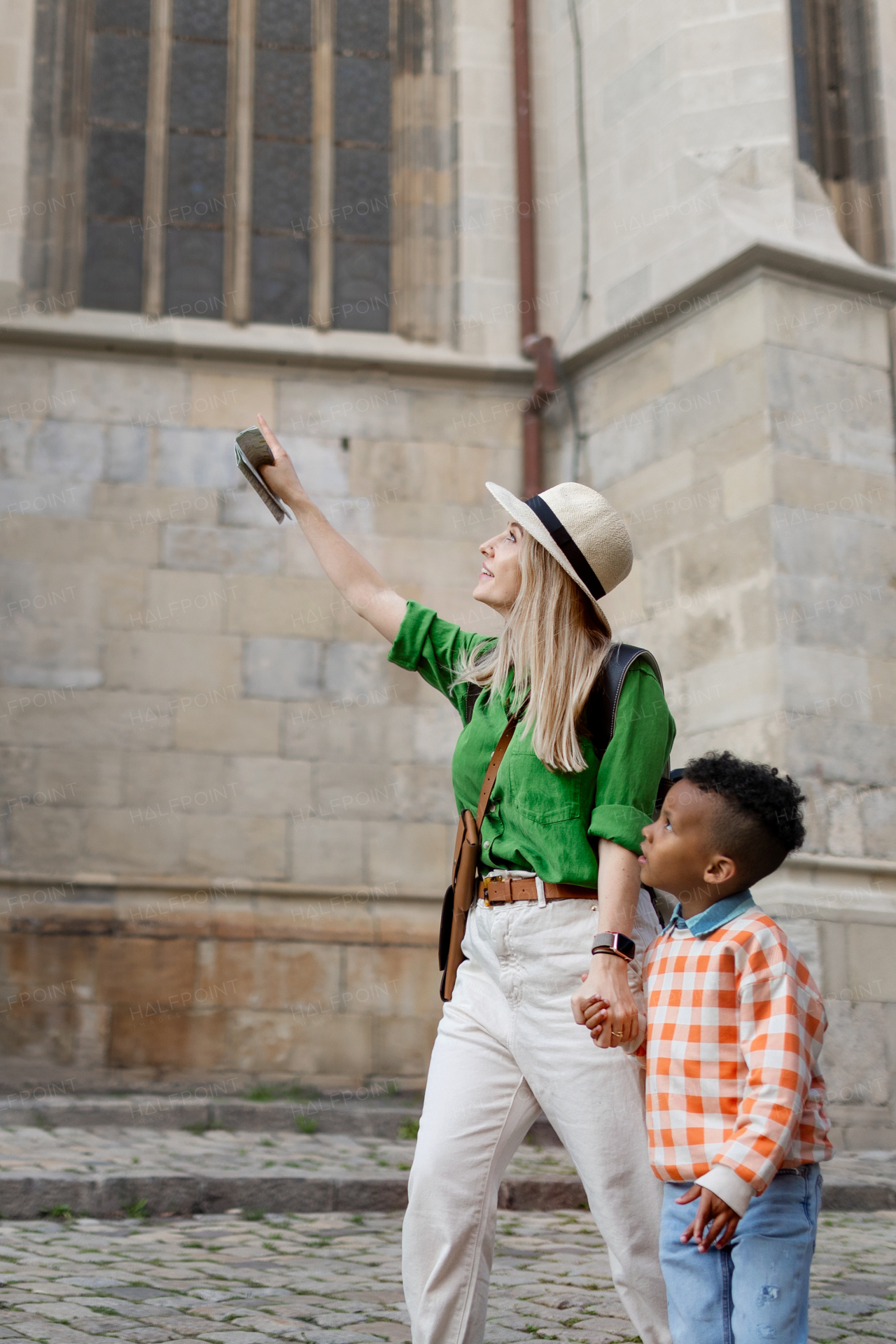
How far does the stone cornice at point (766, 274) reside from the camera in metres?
7.48

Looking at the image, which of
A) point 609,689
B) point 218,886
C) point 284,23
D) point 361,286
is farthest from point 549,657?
point 284,23

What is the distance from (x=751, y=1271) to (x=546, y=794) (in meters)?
0.84

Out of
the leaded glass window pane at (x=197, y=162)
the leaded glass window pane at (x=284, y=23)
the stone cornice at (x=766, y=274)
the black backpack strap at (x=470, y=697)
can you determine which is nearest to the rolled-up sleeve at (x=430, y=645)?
the black backpack strap at (x=470, y=697)

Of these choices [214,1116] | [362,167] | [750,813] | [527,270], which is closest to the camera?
[750,813]

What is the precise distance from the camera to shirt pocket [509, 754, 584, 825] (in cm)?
262

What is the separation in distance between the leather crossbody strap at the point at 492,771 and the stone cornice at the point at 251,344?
20.7 feet

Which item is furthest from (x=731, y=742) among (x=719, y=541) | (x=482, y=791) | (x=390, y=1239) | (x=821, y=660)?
(x=482, y=791)

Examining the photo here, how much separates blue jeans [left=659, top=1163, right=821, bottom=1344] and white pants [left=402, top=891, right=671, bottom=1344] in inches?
6.7

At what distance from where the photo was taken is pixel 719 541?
7477 millimetres

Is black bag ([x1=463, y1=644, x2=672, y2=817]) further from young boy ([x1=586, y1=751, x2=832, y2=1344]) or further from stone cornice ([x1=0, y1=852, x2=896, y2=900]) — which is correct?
stone cornice ([x1=0, y1=852, x2=896, y2=900])

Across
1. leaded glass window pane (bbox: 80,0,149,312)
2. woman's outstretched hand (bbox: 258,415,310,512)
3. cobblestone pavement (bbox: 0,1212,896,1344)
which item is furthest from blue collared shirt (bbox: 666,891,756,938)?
leaded glass window pane (bbox: 80,0,149,312)

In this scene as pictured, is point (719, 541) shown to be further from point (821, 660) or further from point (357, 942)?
point (357, 942)

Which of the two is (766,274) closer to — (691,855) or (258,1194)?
(258,1194)

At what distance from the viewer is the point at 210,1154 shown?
5887 millimetres
